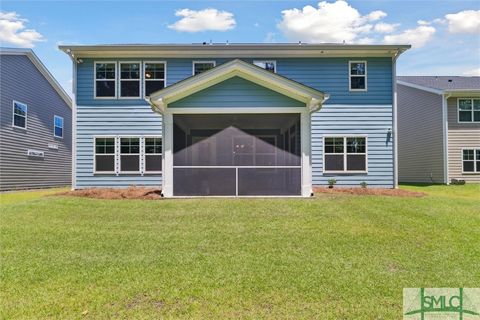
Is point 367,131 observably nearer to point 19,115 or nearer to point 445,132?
point 445,132

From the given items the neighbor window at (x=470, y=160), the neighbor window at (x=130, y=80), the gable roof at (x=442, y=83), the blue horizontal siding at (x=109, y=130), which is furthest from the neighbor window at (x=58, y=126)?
the neighbor window at (x=470, y=160)

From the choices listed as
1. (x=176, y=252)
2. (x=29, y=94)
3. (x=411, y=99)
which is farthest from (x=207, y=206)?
(x=411, y=99)

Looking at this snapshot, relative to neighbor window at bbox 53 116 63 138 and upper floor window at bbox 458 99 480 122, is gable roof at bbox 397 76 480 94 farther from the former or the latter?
neighbor window at bbox 53 116 63 138

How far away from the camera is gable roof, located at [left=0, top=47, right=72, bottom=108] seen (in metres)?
16.9

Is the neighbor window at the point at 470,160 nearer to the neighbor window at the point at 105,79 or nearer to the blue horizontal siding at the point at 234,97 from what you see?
the blue horizontal siding at the point at 234,97

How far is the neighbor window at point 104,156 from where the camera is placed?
1456cm

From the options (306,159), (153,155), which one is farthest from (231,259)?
(153,155)

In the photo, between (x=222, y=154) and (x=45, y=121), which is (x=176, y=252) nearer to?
(x=222, y=154)

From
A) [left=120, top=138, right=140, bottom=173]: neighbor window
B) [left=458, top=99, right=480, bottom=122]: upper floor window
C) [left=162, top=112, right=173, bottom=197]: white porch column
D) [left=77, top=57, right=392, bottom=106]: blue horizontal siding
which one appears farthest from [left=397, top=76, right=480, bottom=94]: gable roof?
[left=120, top=138, right=140, bottom=173]: neighbor window

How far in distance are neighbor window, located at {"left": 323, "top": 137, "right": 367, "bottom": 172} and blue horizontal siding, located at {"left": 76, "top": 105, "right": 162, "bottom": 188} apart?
6871mm

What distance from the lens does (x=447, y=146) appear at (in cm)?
1845

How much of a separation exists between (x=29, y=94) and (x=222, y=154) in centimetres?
1288

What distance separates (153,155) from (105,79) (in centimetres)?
368

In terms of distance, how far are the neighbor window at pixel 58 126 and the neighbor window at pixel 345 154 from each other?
612 inches
